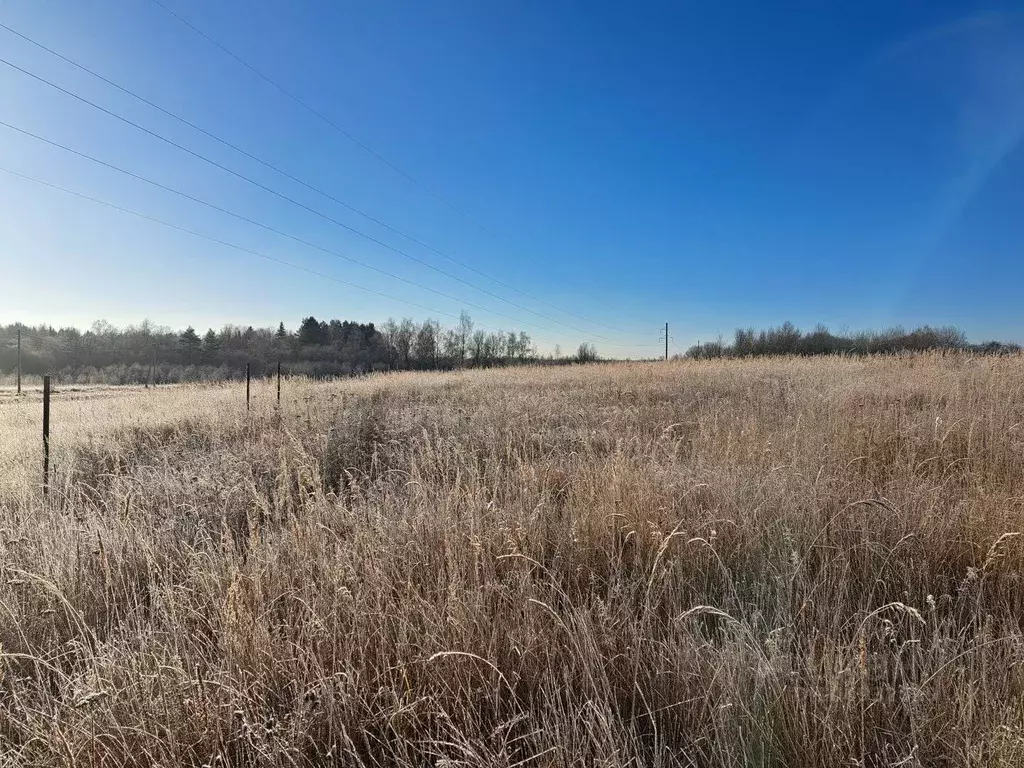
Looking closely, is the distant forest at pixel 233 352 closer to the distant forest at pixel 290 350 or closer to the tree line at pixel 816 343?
the distant forest at pixel 290 350

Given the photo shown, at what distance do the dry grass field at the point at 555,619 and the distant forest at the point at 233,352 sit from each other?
41.3 metres

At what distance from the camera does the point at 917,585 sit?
2195 mm

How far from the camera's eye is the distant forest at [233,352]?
4975 centimetres

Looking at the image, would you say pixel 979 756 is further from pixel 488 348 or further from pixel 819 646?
pixel 488 348

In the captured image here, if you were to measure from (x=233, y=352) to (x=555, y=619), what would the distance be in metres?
81.0

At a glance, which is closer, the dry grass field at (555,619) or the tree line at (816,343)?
the dry grass field at (555,619)

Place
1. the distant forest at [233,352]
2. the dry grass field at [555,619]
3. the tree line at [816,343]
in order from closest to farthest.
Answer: the dry grass field at [555,619] → the tree line at [816,343] → the distant forest at [233,352]

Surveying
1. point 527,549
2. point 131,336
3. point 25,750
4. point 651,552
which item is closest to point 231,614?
point 25,750

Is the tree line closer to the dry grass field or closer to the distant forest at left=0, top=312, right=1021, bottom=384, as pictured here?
the distant forest at left=0, top=312, right=1021, bottom=384

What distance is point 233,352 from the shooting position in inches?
2680

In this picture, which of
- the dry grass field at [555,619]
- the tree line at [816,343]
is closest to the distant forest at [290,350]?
the tree line at [816,343]

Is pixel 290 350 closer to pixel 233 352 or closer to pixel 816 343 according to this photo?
pixel 233 352

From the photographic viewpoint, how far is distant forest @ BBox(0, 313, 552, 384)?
163 ft

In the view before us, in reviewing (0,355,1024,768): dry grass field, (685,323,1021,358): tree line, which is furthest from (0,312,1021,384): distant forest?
(0,355,1024,768): dry grass field
